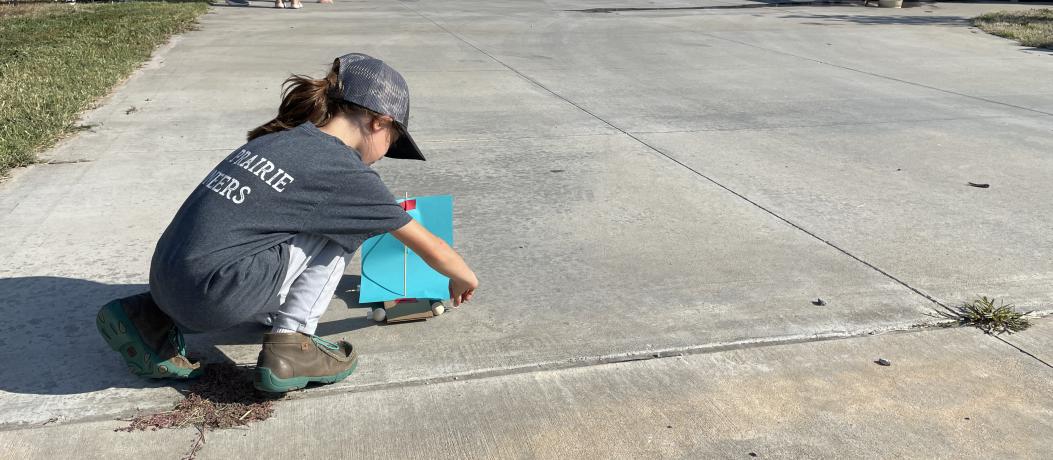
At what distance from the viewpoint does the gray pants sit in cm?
292

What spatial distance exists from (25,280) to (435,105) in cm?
439

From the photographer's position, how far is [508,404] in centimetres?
292

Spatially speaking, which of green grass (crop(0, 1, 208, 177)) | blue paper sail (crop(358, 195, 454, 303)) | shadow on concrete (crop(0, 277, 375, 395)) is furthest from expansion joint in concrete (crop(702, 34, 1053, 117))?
green grass (crop(0, 1, 208, 177))

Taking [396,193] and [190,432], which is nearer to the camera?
[190,432]

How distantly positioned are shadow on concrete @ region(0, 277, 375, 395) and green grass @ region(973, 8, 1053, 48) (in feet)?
38.5

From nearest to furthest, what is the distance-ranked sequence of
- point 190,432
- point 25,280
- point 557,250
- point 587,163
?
point 190,432
point 25,280
point 557,250
point 587,163

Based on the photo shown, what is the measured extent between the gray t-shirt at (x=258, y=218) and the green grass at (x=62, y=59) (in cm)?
323

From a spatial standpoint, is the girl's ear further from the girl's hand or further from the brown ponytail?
the girl's hand

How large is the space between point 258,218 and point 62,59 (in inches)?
294

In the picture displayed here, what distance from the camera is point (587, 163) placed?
5844mm

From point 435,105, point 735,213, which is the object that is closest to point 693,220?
point 735,213

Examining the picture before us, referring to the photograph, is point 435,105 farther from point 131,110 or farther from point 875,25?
point 875,25

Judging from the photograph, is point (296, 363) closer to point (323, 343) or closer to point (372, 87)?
point (323, 343)

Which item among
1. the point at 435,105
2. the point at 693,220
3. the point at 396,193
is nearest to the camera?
the point at 693,220
